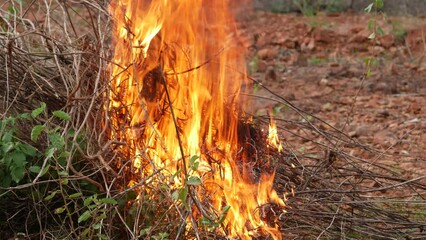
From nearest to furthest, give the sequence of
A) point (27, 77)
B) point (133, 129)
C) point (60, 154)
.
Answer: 1. point (60, 154)
2. point (133, 129)
3. point (27, 77)

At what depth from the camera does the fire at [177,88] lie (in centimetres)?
390

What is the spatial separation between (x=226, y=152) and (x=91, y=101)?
620 mm

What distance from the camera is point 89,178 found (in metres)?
3.83

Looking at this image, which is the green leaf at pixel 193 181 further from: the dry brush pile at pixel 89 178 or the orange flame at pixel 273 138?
the orange flame at pixel 273 138

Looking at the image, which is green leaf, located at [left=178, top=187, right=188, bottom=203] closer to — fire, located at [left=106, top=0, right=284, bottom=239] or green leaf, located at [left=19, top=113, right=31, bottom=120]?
fire, located at [left=106, top=0, right=284, bottom=239]

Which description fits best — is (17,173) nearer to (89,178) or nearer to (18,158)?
(18,158)

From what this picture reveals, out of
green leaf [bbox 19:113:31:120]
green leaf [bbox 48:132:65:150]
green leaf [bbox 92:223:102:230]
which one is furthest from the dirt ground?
green leaf [bbox 92:223:102:230]

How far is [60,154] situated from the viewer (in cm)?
367

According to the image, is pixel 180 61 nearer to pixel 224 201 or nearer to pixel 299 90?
pixel 224 201

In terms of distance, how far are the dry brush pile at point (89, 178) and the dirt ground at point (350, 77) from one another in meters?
1.00

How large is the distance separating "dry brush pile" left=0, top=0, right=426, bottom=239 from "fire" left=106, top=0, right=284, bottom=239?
0.08 metres

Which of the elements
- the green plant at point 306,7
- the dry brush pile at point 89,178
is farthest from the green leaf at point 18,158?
the green plant at point 306,7

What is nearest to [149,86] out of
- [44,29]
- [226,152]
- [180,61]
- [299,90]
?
[180,61]

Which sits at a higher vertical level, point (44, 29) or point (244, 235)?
point (44, 29)
